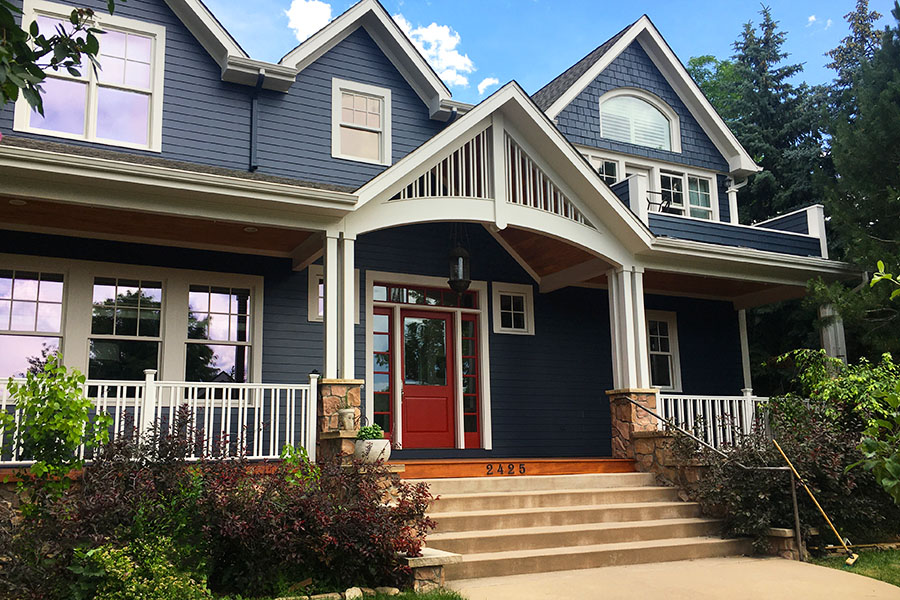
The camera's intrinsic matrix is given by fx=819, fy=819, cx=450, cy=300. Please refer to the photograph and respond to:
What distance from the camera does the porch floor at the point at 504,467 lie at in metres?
8.60

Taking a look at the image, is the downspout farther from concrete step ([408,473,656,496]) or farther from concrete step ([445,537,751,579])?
concrete step ([445,537,751,579])

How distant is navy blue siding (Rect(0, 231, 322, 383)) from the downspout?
4.51 ft

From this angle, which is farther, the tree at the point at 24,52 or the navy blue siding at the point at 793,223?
the navy blue siding at the point at 793,223

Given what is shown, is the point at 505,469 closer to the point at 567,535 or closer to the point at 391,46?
the point at 567,535

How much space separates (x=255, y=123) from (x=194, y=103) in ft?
2.63

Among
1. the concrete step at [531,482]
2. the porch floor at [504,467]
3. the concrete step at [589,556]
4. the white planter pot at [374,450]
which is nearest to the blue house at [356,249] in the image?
the porch floor at [504,467]

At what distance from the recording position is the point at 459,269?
1075 centimetres

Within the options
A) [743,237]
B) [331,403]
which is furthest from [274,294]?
[743,237]

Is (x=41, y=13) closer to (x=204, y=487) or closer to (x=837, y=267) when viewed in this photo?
(x=204, y=487)

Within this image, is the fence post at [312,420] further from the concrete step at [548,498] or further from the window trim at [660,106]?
the window trim at [660,106]

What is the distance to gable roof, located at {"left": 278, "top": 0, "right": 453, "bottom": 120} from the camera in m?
11.4

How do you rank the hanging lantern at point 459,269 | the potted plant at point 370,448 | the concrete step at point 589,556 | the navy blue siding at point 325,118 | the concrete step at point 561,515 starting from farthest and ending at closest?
the navy blue siding at point 325,118 → the hanging lantern at point 459,269 → the potted plant at point 370,448 → the concrete step at point 561,515 → the concrete step at point 589,556

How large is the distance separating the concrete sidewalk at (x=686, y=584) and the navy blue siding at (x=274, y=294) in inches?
176

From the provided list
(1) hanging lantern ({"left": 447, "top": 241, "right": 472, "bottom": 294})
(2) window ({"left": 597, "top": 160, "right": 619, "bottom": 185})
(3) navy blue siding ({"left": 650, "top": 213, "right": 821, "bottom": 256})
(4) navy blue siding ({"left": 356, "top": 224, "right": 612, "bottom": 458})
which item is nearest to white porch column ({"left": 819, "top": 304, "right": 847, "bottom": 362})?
(3) navy blue siding ({"left": 650, "top": 213, "right": 821, "bottom": 256})
